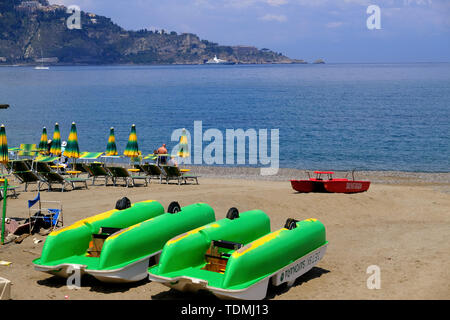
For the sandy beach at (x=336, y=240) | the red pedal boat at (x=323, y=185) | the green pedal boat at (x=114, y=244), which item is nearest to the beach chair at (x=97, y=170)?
the sandy beach at (x=336, y=240)

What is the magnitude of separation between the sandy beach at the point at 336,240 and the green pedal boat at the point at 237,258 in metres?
0.41

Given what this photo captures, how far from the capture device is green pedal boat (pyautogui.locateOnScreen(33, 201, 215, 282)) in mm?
9242

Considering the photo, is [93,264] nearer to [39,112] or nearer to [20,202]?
[20,202]

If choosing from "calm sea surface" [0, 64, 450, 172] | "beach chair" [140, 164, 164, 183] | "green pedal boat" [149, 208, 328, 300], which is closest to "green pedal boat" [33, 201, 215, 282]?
"green pedal boat" [149, 208, 328, 300]

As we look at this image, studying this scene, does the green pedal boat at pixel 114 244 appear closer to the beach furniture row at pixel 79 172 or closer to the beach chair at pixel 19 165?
the beach furniture row at pixel 79 172

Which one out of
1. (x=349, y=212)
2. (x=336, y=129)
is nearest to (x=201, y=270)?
(x=349, y=212)

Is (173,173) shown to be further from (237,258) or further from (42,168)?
(237,258)

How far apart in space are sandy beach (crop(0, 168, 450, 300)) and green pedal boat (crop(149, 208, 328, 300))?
0.41 meters

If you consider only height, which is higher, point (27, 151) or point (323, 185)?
point (27, 151)

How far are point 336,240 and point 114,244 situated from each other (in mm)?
5602

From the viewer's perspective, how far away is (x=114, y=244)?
30.2 feet

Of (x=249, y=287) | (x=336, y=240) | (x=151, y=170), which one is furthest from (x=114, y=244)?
(x=151, y=170)

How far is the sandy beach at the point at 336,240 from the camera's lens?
31.0 feet
